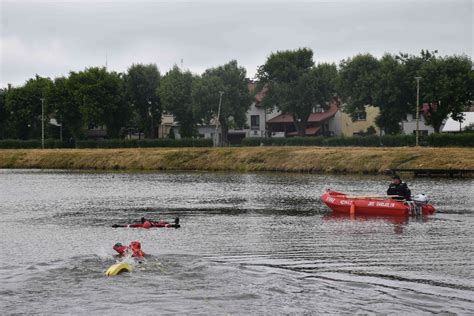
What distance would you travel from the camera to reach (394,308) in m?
19.1

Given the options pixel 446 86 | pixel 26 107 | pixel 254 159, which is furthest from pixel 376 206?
pixel 26 107

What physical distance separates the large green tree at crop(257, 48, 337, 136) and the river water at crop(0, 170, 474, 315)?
6650 centimetres

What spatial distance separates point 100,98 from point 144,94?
445 inches

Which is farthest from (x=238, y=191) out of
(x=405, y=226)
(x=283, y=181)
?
(x=405, y=226)

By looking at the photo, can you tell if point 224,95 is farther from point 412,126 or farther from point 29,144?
point 29,144

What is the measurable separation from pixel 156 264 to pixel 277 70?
312 feet

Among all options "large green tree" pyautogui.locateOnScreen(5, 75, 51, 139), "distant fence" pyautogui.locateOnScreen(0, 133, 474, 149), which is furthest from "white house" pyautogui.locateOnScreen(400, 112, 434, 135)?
"large green tree" pyautogui.locateOnScreen(5, 75, 51, 139)

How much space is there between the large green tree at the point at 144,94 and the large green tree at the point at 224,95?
8.75 meters

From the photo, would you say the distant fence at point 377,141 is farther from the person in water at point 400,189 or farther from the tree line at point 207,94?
the person in water at point 400,189

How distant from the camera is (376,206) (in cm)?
3984

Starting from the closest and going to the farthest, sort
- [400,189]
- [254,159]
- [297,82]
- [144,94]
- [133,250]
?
[133,250], [400,189], [254,159], [297,82], [144,94]

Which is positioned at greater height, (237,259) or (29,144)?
(29,144)

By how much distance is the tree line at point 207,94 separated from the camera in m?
103

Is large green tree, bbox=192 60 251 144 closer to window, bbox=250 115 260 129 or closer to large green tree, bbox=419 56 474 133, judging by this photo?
window, bbox=250 115 260 129
